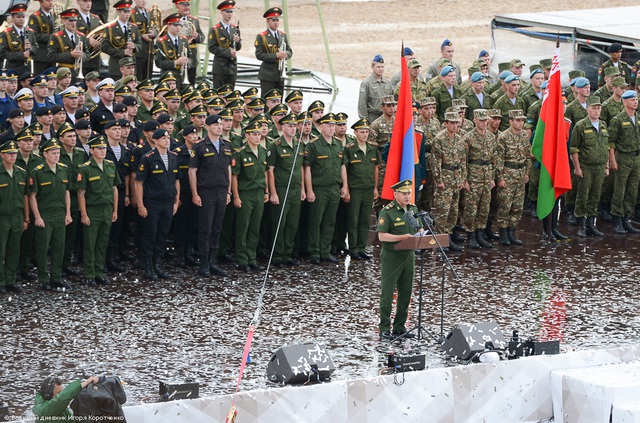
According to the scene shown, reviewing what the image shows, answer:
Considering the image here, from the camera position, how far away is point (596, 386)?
30.8ft

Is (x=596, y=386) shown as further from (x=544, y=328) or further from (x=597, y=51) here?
(x=597, y=51)

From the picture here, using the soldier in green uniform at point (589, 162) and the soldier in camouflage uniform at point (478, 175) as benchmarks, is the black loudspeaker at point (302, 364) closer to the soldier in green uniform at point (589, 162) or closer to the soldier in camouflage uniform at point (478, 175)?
the soldier in camouflage uniform at point (478, 175)

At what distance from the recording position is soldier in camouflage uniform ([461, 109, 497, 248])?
14133 mm

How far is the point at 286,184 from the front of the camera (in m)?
13.4

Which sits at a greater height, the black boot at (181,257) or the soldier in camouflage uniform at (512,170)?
the soldier in camouflage uniform at (512,170)

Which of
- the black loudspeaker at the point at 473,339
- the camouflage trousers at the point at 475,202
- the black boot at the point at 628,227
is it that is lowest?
the black boot at the point at 628,227

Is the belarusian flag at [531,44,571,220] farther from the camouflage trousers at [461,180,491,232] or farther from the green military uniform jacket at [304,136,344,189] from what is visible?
the green military uniform jacket at [304,136,344,189]

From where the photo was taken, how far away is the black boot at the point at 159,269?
42.0 ft

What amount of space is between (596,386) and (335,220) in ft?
16.2

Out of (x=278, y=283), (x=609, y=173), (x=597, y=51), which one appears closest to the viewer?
(x=278, y=283)

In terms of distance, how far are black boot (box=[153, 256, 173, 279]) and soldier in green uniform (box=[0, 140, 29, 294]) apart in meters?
1.34

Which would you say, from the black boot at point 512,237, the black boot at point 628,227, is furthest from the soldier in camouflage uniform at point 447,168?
the black boot at point 628,227

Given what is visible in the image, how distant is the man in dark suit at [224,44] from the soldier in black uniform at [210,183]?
411 centimetres

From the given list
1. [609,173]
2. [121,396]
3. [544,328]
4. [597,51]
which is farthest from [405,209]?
[597,51]
